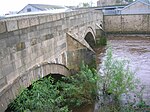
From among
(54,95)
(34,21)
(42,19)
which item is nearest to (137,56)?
(42,19)

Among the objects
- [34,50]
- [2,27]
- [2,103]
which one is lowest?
[2,103]

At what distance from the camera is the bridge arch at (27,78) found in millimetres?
5016

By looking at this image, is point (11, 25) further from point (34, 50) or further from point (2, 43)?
point (34, 50)

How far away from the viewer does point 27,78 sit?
6020mm

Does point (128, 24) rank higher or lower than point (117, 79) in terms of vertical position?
higher

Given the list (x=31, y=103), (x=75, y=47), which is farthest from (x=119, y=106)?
(x=31, y=103)

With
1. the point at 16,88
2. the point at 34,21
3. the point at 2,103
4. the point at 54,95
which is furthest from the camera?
the point at 34,21

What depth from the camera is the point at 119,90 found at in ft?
26.5

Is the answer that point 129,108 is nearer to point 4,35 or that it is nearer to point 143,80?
point 143,80

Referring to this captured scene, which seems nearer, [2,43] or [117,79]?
[2,43]

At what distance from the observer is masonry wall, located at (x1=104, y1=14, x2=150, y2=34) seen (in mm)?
25391

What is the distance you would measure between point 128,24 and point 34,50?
69.4 feet

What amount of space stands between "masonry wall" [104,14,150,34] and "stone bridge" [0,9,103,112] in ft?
55.1

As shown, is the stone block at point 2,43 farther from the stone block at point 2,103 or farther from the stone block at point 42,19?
the stone block at point 42,19
